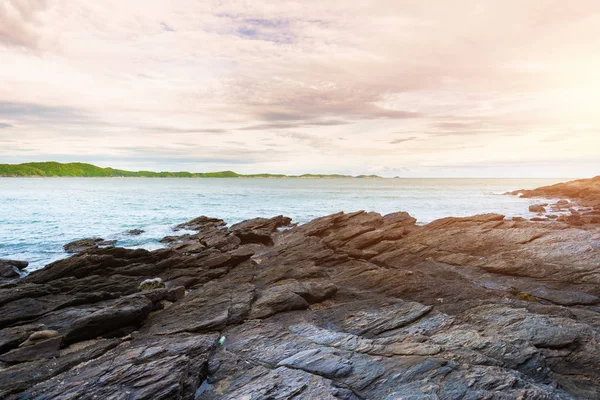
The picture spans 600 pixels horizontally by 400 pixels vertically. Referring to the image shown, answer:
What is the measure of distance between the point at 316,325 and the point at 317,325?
89 millimetres

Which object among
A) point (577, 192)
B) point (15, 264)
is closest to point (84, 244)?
point (15, 264)

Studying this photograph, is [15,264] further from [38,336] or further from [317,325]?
[317,325]

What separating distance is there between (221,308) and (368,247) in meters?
15.8

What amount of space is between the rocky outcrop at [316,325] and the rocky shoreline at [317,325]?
7cm

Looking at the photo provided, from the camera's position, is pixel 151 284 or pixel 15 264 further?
pixel 15 264

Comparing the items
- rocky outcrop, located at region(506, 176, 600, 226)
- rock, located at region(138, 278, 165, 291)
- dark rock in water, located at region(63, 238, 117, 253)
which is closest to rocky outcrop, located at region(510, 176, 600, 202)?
rocky outcrop, located at region(506, 176, 600, 226)

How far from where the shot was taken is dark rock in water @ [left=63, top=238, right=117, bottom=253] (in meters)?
35.9

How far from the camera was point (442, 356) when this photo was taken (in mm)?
11016

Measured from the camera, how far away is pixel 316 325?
47.9ft

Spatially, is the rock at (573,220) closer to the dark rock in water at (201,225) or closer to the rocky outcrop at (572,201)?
the rocky outcrop at (572,201)

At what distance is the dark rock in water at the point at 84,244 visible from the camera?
35.9 m

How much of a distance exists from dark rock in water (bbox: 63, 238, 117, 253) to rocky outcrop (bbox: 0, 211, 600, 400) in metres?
13.3

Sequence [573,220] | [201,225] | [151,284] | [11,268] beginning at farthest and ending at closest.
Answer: [201,225]
[573,220]
[11,268]
[151,284]

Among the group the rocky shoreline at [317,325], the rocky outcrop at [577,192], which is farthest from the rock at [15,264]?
the rocky outcrop at [577,192]
